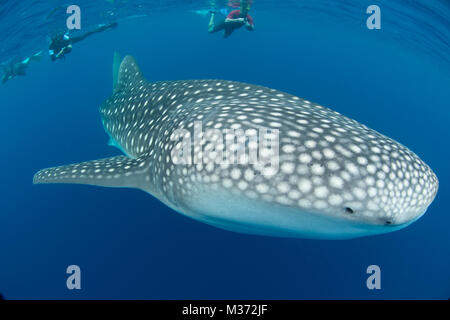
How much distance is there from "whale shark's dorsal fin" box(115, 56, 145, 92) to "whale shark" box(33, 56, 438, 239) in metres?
3.37

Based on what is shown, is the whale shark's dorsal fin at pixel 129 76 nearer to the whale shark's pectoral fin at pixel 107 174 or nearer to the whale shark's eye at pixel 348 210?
the whale shark's pectoral fin at pixel 107 174

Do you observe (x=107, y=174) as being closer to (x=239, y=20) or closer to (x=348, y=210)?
(x=348, y=210)

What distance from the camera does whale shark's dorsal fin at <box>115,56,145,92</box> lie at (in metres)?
6.25

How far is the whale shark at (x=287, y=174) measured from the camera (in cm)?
212

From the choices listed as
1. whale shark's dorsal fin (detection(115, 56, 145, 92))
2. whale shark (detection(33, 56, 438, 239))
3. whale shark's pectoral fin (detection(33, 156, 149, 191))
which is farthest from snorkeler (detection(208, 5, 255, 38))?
whale shark (detection(33, 56, 438, 239))

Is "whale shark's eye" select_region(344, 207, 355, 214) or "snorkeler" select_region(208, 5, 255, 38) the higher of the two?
"snorkeler" select_region(208, 5, 255, 38)

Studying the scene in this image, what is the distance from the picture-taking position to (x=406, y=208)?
7.03ft

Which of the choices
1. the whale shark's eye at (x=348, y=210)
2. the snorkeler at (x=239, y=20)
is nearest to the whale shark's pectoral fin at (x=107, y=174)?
the whale shark's eye at (x=348, y=210)

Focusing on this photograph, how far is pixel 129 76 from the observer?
6.53m

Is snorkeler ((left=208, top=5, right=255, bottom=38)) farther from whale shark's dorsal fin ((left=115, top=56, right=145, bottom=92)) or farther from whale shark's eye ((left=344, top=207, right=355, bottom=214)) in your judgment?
whale shark's eye ((left=344, top=207, right=355, bottom=214))

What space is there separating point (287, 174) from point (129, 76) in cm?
549
